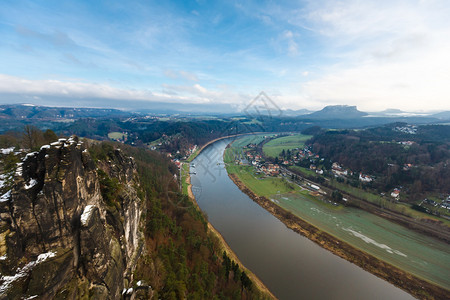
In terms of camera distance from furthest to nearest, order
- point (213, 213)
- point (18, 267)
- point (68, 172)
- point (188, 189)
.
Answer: point (188, 189), point (213, 213), point (68, 172), point (18, 267)

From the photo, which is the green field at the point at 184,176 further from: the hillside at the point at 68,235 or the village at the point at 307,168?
the hillside at the point at 68,235

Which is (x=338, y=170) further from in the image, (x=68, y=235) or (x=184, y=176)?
(x=68, y=235)

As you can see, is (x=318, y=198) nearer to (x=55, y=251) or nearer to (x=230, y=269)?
(x=230, y=269)

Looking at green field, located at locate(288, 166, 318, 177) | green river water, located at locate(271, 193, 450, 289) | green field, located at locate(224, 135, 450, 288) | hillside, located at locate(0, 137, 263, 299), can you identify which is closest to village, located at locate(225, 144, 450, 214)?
green field, located at locate(288, 166, 318, 177)

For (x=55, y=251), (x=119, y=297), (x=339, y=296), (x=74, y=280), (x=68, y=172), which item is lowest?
(x=339, y=296)

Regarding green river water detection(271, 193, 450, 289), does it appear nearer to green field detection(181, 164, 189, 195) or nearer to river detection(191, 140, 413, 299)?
river detection(191, 140, 413, 299)

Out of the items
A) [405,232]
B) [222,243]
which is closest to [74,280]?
[222,243]

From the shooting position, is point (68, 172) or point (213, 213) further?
point (213, 213)

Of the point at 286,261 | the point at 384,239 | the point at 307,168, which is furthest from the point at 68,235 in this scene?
the point at 307,168
